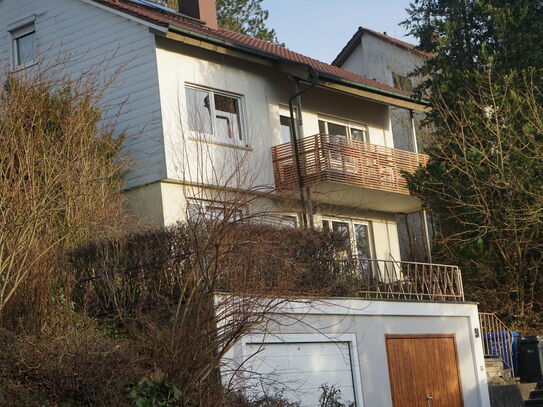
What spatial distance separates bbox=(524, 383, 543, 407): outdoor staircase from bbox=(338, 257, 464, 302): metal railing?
2472 millimetres

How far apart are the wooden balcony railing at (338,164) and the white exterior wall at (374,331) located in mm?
5566

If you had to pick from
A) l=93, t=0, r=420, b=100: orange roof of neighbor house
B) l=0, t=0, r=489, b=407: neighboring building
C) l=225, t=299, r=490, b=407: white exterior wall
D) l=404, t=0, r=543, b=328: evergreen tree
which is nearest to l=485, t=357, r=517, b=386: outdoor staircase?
Result: l=225, t=299, r=490, b=407: white exterior wall

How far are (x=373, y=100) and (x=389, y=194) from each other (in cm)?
311

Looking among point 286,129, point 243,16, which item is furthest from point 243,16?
point 286,129

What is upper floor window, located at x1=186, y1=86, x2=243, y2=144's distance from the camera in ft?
78.0

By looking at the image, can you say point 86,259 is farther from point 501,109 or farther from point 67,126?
point 501,109

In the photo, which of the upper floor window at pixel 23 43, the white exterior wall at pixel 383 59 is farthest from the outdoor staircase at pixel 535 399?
the white exterior wall at pixel 383 59

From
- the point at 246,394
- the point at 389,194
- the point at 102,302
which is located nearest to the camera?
the point at 246,394

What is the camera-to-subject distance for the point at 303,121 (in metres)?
27.0

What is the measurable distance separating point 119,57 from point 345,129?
25.3ft

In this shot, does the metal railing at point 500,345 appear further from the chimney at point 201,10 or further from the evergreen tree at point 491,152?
the chimney at point 201,10

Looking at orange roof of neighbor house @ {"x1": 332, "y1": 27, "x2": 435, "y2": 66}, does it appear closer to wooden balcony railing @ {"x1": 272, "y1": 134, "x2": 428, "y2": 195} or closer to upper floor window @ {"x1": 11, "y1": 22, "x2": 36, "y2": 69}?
wooden balcony railing @ {"x1": 272, "y1": 134, "x2": 428, "y2": 195}

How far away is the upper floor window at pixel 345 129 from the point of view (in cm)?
2791

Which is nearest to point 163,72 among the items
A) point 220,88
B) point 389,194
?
point 220,88
